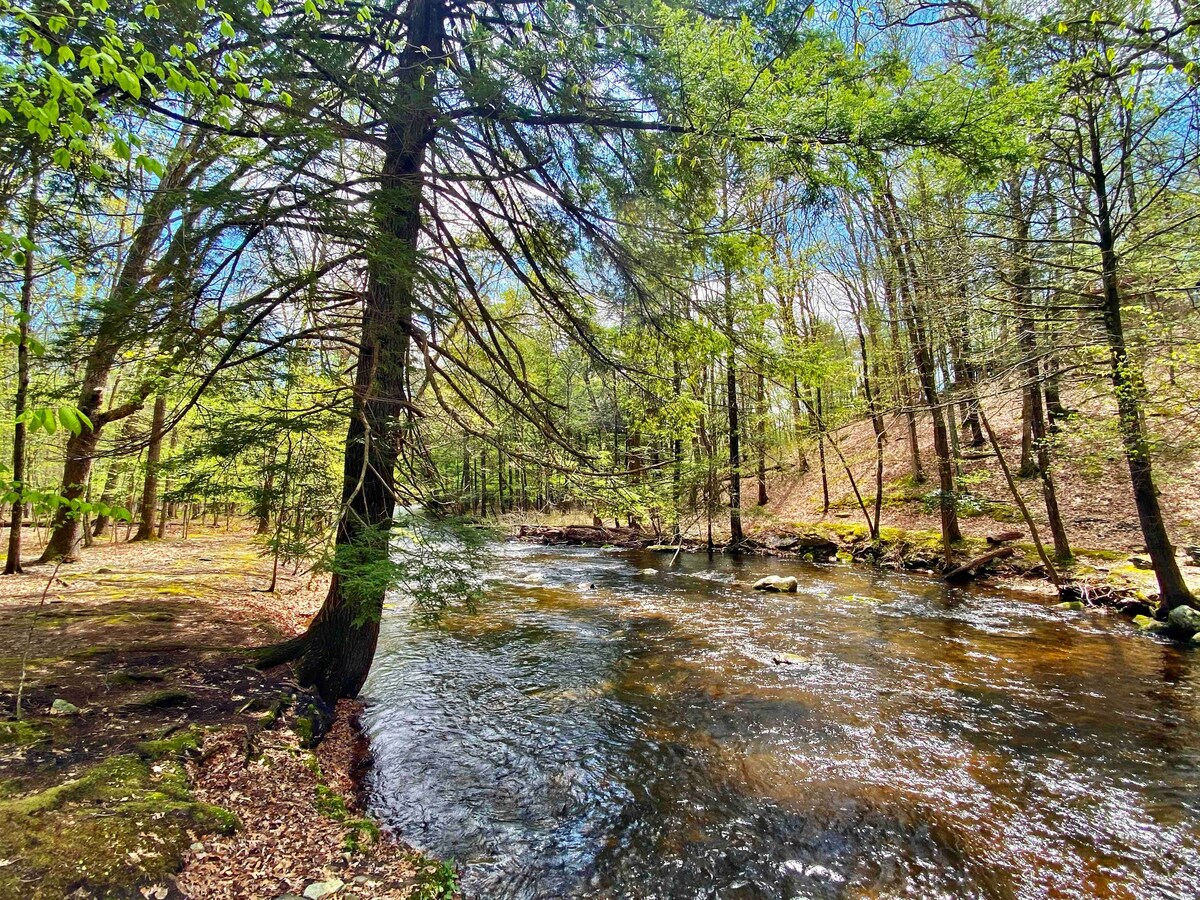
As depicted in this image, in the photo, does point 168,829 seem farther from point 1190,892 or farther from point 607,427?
point 1190,892

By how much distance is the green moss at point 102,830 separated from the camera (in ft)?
7.30

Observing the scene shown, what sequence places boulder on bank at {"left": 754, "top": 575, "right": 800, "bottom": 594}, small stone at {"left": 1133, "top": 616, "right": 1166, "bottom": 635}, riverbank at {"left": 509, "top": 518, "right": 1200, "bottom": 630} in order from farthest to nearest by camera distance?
1. boulder on bank at {"left": 754, "top": 575, "right": 800, "bottom": 594}
2. riverbank at {"left": 509, "top": 518, "right": 1200, "bottom": 630}
3. small stone at {"left": 1133, "top": 616, "right": 1166, "bottom": 635}

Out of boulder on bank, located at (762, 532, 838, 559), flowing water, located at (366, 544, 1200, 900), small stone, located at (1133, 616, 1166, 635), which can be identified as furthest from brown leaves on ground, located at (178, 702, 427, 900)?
boulder on bank, located at (762, 532, 838, 559)

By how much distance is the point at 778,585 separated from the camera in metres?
11.4

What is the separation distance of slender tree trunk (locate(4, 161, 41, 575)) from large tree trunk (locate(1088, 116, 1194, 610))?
11.2 m

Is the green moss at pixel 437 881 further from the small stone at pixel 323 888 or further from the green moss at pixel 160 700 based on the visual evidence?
the green moss at pixel 160 700

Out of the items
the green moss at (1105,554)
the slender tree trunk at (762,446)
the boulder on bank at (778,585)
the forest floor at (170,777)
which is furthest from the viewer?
the slender tree trunk at (762,446)

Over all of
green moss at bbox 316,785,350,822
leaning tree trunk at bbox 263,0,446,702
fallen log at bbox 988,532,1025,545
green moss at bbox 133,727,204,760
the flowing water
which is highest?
leaning tree trunk at bbox 263,0,446,702

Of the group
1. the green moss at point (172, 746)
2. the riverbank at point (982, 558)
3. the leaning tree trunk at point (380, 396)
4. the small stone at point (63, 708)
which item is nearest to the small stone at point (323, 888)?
the leaning tree trunk at point (380, 396)

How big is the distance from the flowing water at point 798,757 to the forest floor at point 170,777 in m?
0.63

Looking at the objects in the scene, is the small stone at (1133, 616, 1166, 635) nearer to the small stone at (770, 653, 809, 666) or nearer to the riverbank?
the riverbank

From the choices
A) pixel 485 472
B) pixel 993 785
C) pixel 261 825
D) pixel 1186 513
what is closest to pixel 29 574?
pixel 485 472

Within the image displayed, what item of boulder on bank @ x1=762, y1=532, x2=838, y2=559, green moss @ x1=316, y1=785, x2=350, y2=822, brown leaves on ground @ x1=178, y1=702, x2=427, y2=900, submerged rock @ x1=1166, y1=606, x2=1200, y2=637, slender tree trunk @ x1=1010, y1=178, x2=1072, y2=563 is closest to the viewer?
brown leaves on ground @ x1=178, y1=702, x2=427, y2=900

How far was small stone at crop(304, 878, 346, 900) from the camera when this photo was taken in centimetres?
266
